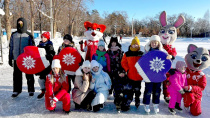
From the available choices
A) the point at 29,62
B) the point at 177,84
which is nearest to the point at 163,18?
Result: the point at 177,84

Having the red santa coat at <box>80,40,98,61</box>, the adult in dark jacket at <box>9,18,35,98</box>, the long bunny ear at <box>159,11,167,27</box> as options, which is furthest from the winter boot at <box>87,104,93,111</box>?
the long bunny ear at <box>159,11,167,27</box>

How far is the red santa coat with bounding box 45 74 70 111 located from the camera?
10.1 ft

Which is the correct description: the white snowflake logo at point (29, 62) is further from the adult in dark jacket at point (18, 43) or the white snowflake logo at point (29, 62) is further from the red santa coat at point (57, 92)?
the red santa coat at point (57, 92)

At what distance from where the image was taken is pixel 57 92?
10.4 ft

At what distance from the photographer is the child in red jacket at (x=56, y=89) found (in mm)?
3084

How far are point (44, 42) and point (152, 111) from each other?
2.88m

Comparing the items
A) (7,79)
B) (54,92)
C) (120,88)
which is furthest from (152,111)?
(7,79)

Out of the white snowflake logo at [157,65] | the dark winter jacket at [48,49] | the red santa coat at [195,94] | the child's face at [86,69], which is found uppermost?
the dark winter jacket at [48,49]

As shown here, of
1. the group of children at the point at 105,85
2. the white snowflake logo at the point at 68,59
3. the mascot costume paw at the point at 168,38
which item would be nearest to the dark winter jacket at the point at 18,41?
the white snowflake logo at the point at 68,59

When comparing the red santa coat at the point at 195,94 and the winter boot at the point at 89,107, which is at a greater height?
the red santa coat at the point at 195,94

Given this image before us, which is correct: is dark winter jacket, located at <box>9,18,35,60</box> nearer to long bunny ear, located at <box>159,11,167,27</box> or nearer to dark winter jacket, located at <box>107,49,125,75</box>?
dark winter jacket, located at <box>107,49,125,75</box>

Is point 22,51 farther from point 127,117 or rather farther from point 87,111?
point 127,117

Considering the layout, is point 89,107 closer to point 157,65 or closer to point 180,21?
point 157,65

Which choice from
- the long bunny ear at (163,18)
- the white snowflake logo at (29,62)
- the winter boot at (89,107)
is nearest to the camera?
the winter boot at (89,107)
